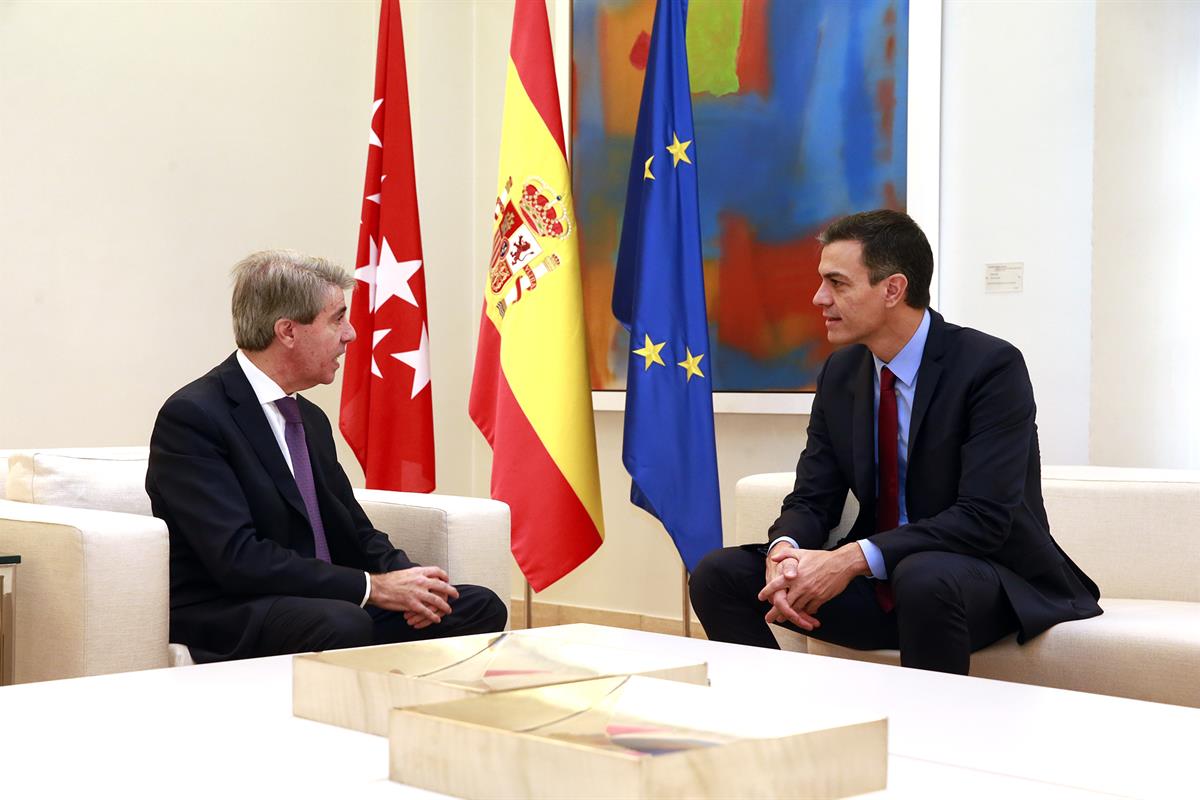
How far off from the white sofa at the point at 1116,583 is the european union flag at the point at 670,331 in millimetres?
419

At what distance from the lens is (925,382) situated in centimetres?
284

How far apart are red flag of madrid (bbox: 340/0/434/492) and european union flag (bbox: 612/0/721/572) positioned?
79 cm

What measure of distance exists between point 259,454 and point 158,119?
7.16ft

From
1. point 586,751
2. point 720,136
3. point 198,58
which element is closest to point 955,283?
point 720,136

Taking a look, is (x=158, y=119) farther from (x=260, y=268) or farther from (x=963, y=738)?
(x=963, y=738)

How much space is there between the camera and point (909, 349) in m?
2.91

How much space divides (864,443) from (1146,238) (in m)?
1.53

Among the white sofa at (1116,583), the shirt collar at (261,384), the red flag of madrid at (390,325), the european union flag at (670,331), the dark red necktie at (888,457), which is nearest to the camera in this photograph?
the white sofa at (1116,583)

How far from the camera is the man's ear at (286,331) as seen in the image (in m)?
2.79

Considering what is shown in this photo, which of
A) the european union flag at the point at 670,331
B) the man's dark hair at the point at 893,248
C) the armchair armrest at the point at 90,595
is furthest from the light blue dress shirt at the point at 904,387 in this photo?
the armchair armrest at the point at 90,595

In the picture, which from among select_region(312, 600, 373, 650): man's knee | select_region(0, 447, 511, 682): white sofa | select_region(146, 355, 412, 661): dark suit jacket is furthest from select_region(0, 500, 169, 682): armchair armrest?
select_region(312, 600, 373, 650): man's knee

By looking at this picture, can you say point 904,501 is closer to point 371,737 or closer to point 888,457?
point 888,457

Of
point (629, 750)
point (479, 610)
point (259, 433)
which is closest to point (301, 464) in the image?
point (259, 433)

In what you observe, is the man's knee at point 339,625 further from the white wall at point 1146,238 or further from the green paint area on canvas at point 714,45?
the green paint area on canvas at point 714,45
